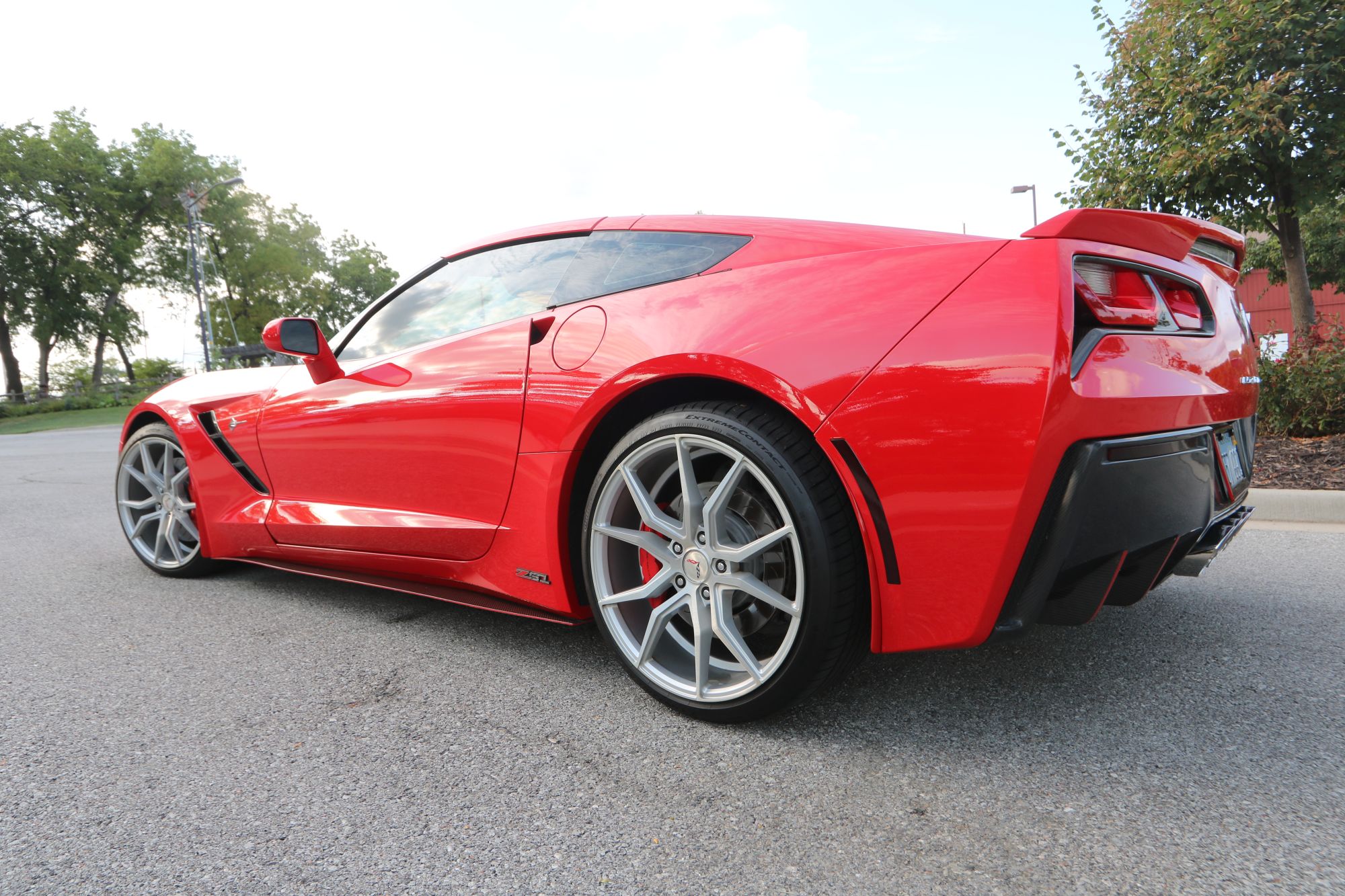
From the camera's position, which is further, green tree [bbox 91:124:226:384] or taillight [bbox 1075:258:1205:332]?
green tree [bbox 91:124:226:384]

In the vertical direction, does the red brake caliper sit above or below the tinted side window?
below

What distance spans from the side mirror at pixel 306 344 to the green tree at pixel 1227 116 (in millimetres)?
7600

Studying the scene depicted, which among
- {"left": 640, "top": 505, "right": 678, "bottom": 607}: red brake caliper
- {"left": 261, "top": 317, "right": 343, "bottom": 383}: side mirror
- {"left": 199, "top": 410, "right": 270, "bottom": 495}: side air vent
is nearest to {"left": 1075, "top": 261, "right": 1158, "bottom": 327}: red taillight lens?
{"left": 640, "top": 505, "right": 678, "bottom": 607}: red brake caliper

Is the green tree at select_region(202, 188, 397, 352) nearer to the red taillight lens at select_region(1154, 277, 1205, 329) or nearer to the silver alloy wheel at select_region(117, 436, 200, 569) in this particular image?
the silver alloy wheel at select_region(117, 436, 200, 569)

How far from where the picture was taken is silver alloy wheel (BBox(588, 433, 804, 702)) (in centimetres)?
201

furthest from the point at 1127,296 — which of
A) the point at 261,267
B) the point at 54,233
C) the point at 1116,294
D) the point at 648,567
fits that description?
the point at 261,267

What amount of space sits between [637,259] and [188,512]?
2.66 metres

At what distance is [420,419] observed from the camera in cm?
267

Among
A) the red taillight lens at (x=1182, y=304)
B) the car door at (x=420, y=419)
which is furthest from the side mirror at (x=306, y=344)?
the red taillight lens at (x=1182, y=304)

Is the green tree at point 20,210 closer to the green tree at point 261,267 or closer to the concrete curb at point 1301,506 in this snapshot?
the green tree at point 261,267

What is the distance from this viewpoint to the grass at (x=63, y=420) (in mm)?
24859

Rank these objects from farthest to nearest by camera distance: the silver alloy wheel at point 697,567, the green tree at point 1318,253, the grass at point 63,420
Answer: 1. the grass at point 63,420
2. the green tree at point 1318,253
3. the silver alloy wheel at point 697,567

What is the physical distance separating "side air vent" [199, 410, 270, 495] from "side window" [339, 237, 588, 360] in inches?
26.2

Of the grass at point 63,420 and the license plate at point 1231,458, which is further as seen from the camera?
the grass at point 63,420
